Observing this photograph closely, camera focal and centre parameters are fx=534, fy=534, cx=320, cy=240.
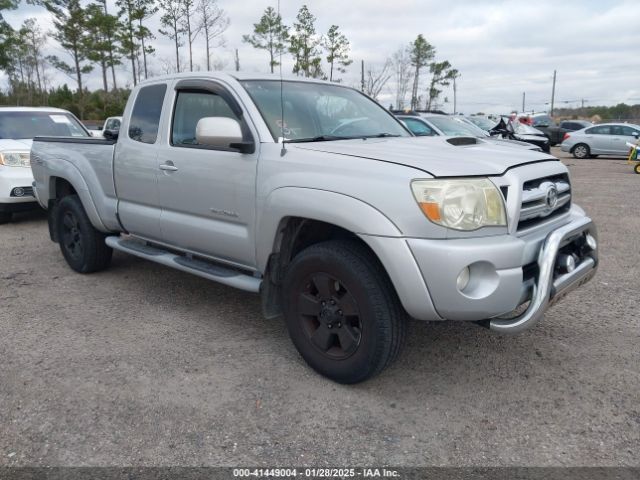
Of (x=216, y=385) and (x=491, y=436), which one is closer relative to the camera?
(x=491, y=436)

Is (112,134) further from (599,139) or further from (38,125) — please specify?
(599,139)

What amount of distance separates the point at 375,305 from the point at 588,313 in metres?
2.35

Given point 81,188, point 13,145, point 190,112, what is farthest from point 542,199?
point 13,145

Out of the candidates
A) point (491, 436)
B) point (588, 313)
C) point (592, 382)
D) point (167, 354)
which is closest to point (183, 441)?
point (167, 354)

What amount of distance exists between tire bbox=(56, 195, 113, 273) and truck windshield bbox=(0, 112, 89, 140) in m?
3.64

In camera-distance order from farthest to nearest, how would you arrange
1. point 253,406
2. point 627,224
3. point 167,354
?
point 627,224 < point 167,354 < point 253,406

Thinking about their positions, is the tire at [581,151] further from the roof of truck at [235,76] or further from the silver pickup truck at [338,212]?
the roof of truck at [235,76]

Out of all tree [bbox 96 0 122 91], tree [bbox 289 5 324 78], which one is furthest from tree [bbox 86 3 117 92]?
tree [bbox 289 5 324 78]

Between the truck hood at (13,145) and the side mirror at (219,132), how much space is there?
5705mm

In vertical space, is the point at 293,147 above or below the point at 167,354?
above

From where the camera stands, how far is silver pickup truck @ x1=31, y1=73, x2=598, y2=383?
2.65 m

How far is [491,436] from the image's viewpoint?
8.79 ft

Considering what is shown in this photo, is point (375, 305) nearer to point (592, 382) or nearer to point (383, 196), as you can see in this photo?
point (383, 196)

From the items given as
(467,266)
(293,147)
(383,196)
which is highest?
(293,147)
